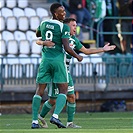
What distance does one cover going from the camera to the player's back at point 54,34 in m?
14.1

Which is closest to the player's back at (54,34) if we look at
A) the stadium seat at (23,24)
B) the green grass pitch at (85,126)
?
the green grass pitch at (85,126)

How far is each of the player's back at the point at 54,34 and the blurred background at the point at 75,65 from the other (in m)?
8.21

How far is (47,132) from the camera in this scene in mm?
12703

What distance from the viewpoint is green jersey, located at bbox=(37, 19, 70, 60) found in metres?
14.1

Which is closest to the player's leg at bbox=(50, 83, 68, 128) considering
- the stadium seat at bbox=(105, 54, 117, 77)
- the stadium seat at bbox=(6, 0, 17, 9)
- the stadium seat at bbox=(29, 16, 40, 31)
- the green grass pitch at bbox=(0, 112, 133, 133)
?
the green grass pitch at bbox=(0, 112, 133, 133)

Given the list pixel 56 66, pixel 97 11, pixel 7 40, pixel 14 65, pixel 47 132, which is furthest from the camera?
pixel 97 11

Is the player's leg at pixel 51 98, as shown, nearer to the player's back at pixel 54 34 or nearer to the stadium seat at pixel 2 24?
the player's back at pixel 54 34

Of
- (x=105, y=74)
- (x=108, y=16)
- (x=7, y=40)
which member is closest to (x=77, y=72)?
(x=105, y=74)

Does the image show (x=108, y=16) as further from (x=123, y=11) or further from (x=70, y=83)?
(x=70, y=83)

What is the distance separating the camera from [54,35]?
46.4 ft

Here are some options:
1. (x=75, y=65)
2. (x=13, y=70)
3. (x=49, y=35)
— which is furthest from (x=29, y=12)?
(x=49, y=35)

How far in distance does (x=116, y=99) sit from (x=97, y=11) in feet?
12.4

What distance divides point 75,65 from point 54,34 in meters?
8.89

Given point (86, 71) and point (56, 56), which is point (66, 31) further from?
point (86, 71)
